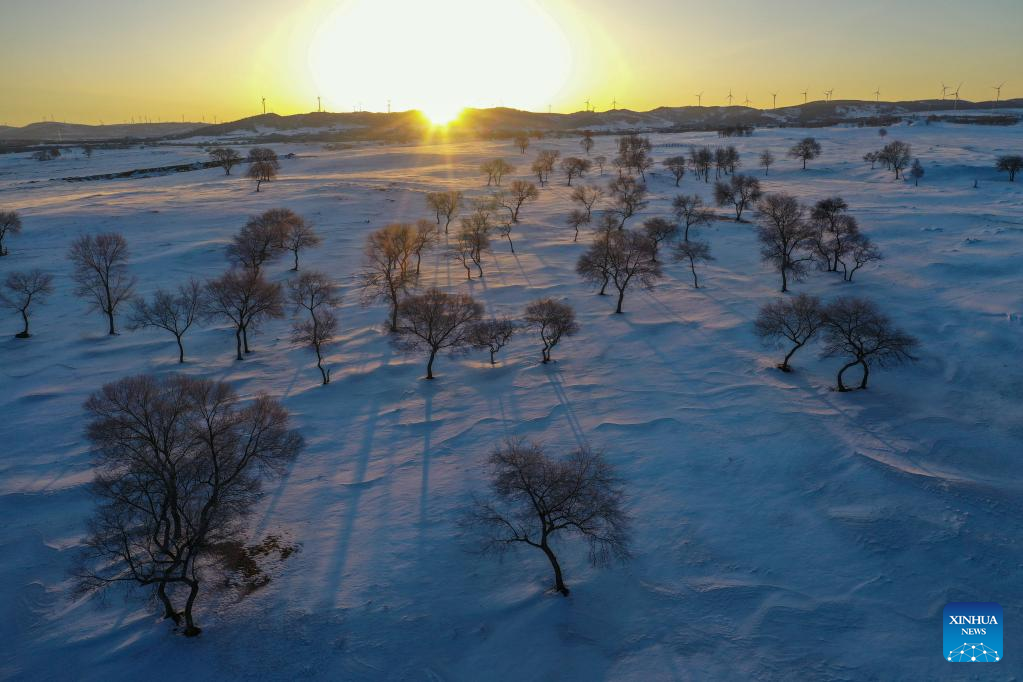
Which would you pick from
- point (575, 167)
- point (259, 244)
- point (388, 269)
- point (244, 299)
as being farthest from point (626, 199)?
point (244, 299)

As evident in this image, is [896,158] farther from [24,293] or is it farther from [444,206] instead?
[24,293]

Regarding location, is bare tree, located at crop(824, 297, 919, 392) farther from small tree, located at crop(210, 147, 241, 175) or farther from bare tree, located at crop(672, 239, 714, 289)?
small tree, located at crop(210, 147, 241, 175)

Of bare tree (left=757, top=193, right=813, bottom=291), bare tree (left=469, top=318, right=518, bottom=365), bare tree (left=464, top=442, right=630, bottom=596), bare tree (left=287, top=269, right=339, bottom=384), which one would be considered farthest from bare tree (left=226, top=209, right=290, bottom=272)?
bare tree (left=757, top=193, right=813, bottom=291)

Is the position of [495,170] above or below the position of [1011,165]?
above

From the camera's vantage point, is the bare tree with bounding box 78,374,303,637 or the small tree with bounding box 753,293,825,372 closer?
the bare tree with bounding box 78,374,303,637

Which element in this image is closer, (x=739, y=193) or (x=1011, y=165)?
(x=739, y=193)
